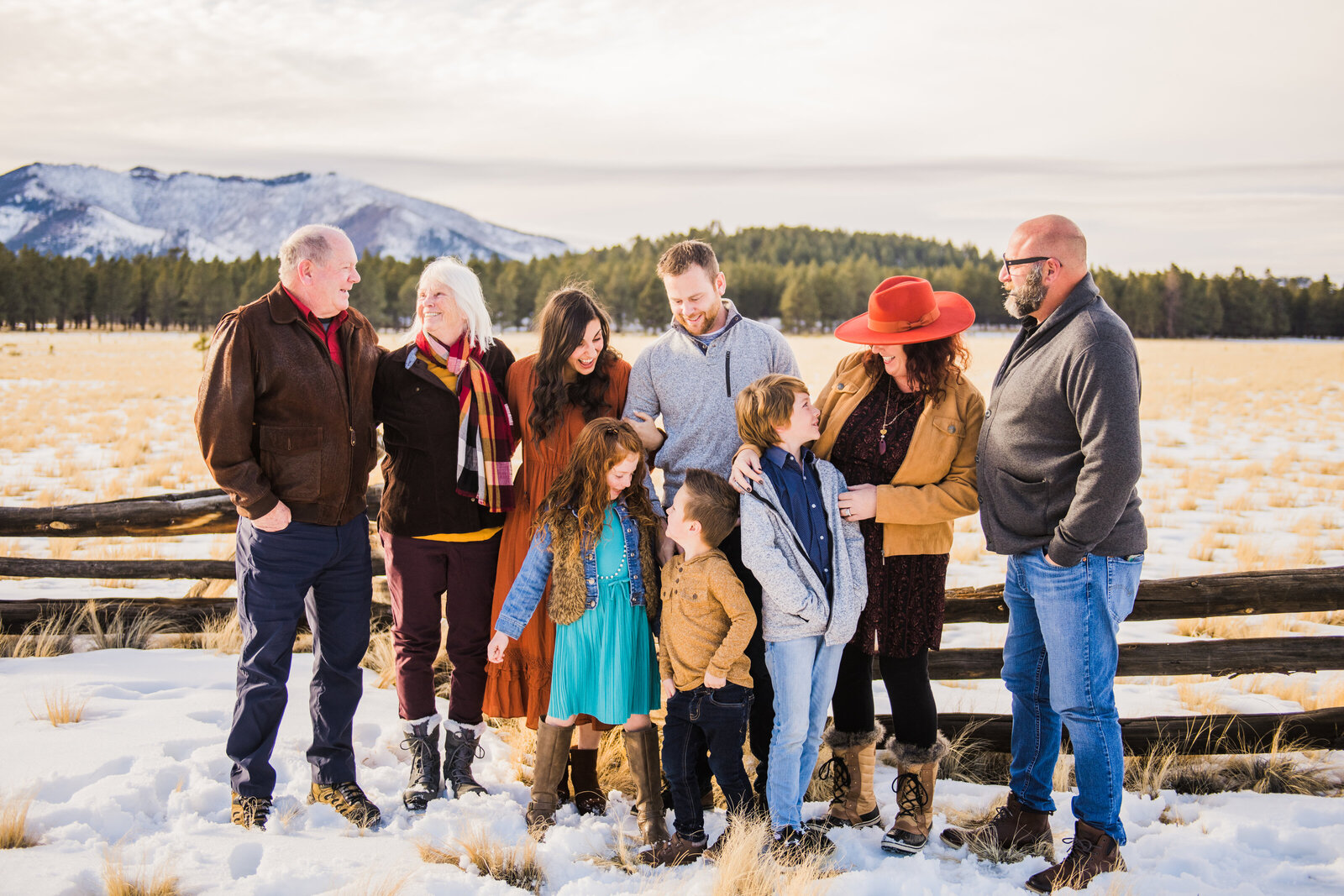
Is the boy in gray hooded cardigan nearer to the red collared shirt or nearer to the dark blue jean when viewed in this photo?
the dark blue jean

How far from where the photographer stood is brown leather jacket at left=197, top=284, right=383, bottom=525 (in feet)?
10.9

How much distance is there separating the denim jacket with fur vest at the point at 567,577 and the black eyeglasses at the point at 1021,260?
6.11 feet

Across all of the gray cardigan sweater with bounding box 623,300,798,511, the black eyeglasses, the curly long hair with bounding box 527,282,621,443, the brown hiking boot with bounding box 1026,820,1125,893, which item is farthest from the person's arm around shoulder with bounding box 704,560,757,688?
the black eyeglasses

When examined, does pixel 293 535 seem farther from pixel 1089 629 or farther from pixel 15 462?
pixel 15 462

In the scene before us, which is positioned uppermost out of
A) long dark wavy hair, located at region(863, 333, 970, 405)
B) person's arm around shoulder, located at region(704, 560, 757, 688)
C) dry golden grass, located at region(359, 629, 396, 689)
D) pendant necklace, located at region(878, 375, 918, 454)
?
long dark wavy hair, located at region(863, 333, 970, 405)

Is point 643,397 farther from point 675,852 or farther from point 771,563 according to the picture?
point 675,852

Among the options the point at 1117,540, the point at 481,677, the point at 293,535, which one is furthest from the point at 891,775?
the point at 293,535

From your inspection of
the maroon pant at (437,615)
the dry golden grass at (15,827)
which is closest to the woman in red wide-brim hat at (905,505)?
the maroon pant at (437,615)

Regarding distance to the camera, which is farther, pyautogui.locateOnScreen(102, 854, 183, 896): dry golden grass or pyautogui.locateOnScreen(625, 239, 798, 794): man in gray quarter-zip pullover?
pyautogui.locateOnScreen(625, 239, 798, 794): man in gray quarter-zip pullover

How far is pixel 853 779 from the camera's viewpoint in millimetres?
3584

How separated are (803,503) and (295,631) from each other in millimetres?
2277

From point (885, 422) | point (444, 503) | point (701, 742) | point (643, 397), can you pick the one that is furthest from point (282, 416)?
point (885, 422)

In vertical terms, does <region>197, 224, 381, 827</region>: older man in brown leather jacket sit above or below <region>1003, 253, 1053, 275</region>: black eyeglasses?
below

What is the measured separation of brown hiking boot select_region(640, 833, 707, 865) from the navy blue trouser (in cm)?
143
